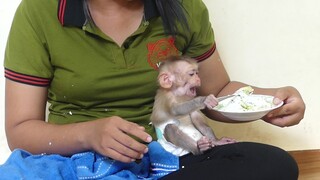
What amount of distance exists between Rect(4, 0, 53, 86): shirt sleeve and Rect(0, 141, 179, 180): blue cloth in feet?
0.50

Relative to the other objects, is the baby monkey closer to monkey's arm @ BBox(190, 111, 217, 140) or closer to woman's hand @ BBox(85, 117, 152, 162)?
monkey's arm @ BBox(190, 111, 217, 140)

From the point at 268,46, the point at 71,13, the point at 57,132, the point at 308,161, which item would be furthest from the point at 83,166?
the point at 308,161

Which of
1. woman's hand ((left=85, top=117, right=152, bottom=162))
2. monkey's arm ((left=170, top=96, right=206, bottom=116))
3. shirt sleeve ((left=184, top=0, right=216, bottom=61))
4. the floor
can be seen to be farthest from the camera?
the floor

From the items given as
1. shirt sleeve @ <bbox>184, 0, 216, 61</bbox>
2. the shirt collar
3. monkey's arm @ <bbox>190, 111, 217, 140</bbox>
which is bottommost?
monkey's arm @ <bbox>190, 111, 217, 140</bbox>

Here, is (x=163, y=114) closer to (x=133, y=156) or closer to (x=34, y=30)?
(x=133, y=156)

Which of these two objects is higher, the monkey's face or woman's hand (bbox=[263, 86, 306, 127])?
the monkey's face

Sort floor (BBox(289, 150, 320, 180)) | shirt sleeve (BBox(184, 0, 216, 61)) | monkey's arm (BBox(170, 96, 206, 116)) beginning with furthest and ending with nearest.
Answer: floor (BBox(289, 150, 320, 180)) < shirt sleeve (BBox(184, 0, 216, 61)) < monkey's arm (BBox(170, 96, 206, 116))

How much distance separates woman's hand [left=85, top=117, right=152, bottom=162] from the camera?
0.74 m

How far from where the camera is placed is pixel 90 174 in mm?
819

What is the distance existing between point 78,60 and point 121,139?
9.9 inches

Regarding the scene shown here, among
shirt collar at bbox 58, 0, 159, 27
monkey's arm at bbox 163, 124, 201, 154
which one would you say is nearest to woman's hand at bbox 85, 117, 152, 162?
monkey's arm at bbox 163, 124, 201, 154

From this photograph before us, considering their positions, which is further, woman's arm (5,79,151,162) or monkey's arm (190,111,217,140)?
monkey's arm (190,111,217,140)

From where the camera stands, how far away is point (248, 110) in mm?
878

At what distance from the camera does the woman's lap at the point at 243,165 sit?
787 millimetres
